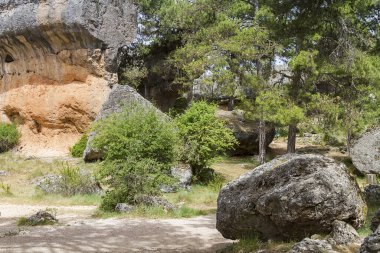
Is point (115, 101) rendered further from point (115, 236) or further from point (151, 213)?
point (115, 236)

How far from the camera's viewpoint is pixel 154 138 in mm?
A: 13430

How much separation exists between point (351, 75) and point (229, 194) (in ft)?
45.5

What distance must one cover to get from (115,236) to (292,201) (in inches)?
146

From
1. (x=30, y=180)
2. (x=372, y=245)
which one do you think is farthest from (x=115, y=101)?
(x=372, y=245)

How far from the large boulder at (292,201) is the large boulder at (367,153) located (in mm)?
12652

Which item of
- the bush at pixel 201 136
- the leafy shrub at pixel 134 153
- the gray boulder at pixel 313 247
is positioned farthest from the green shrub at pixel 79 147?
the gray boulder at pixel 313 247

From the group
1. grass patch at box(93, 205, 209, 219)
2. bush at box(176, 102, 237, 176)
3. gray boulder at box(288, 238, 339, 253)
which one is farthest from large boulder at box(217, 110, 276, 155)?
gray boulder at box(288, 238, 339, 253)

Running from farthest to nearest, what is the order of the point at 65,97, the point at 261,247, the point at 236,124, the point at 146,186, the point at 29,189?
1. the point at 65,97
2. the point at 236,124
3. the point at 29,189
4. the point at 146,186
5. the point at 261,247

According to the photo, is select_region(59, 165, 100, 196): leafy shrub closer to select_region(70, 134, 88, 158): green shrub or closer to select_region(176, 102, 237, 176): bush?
select_region(176, 102, 237, 176): bush

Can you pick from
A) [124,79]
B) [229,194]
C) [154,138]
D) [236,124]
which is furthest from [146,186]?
[124,79]

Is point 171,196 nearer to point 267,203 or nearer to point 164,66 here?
point 267,203

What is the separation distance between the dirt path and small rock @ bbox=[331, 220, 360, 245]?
6.84 ft

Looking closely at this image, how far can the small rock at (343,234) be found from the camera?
18.7 ft

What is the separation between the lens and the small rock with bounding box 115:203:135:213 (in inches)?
460
